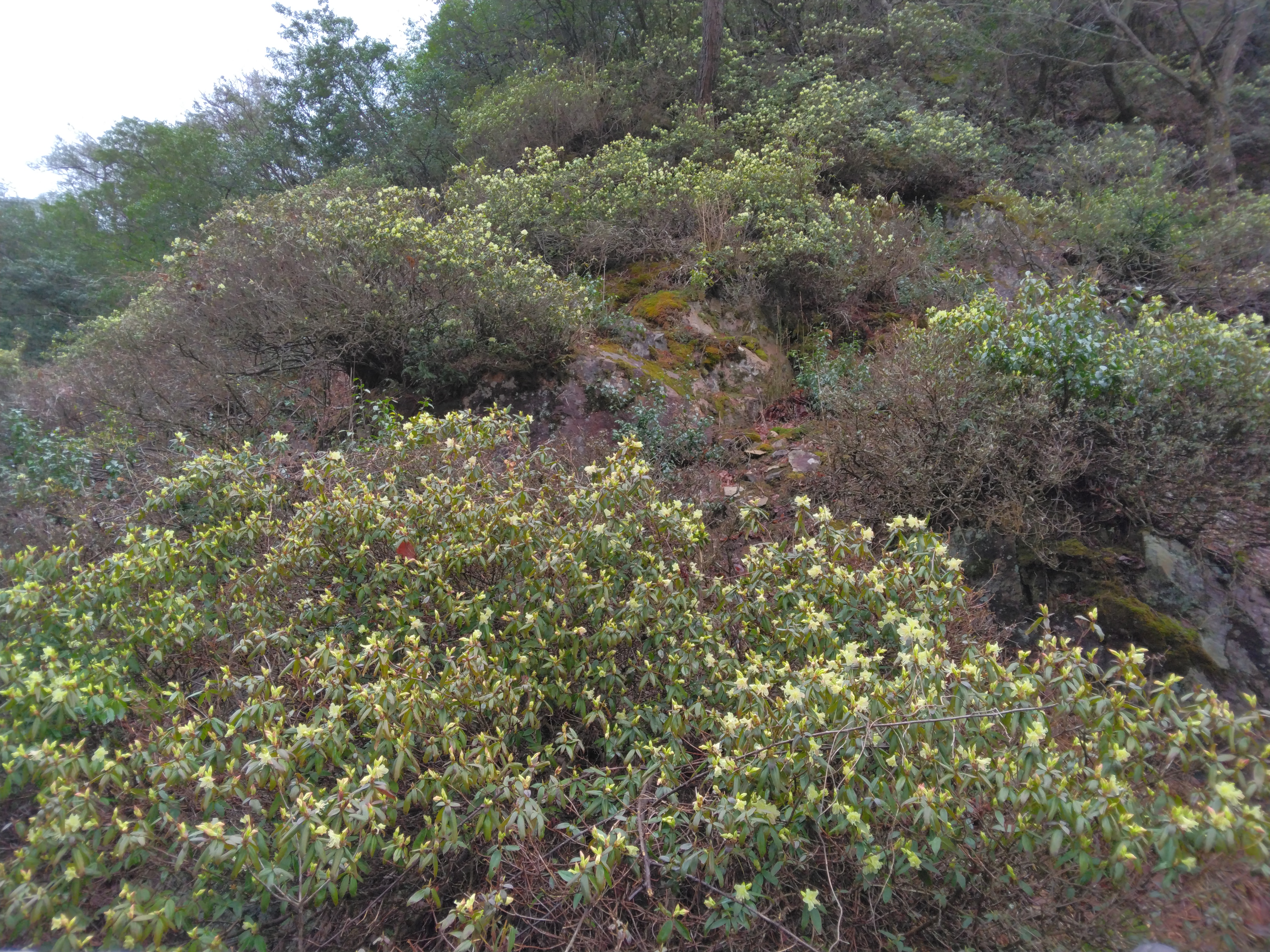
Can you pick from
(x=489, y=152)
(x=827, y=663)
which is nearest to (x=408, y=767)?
(x=827, y=663)

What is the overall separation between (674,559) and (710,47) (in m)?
10.1

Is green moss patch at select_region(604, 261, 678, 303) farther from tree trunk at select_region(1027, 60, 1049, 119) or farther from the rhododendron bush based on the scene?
tree trunk at select_region(1027, 60, 1049, 119)

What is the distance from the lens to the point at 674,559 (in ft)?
10.9

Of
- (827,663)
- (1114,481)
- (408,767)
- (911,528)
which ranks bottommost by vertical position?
(1114,481)

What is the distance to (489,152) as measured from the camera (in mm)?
10758

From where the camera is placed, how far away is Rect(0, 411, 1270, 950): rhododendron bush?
6.52ft

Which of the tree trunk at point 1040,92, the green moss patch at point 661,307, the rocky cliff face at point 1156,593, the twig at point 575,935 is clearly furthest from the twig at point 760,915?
the tree trunk at point 1040,92

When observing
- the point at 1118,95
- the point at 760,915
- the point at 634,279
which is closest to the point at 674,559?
the point at 760,915

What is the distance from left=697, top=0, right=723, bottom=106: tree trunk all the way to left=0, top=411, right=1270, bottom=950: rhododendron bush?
952cm

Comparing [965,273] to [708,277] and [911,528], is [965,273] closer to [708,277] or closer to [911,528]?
[708,277]

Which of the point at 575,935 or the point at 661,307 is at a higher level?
the point at 661,307

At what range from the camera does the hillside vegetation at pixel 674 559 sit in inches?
81.6

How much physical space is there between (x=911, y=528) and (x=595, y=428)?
3.36 metres

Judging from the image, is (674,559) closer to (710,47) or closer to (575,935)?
(575,935)
